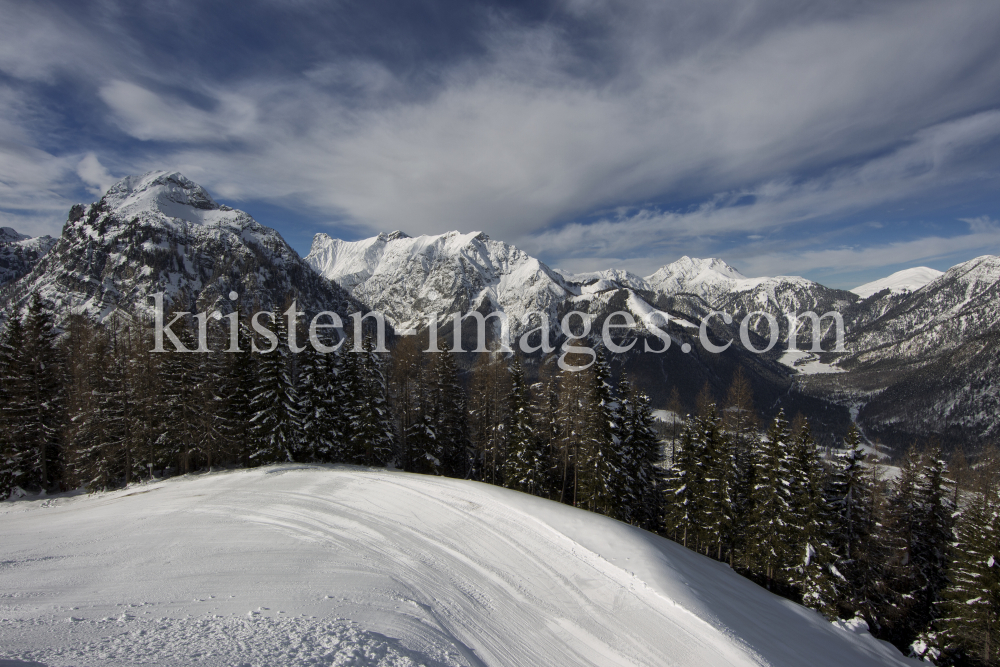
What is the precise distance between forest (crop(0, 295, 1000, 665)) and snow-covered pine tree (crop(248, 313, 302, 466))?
11 cm

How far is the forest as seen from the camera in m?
22.7

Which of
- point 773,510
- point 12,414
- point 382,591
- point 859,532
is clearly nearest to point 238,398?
point 12,414

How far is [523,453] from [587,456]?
443 cm

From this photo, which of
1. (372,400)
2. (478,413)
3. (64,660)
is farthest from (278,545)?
(478,413)

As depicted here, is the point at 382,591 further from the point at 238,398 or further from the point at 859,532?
the point at 859,532

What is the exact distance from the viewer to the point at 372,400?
2959 centimetres

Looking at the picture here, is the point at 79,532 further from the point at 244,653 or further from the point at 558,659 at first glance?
the point at 558,659

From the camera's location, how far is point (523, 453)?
95.1 ft

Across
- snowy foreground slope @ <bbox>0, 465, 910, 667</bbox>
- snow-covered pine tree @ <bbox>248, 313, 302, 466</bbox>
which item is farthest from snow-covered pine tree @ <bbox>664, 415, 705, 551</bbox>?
snow-covered pine tree @ <bbox>248, 313, 302, 466</bbox>

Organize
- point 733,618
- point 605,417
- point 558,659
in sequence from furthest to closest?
1. point 605,417
2. point 733,618
3. point 558,659

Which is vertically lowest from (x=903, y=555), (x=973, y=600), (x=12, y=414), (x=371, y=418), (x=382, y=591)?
(x=903, y=555)

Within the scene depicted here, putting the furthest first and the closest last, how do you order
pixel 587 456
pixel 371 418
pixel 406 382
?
pixel 406 382, pixel 371 418, pixel 587 456

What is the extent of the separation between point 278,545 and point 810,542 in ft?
80.2

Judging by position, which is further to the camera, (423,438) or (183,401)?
(423,438)
